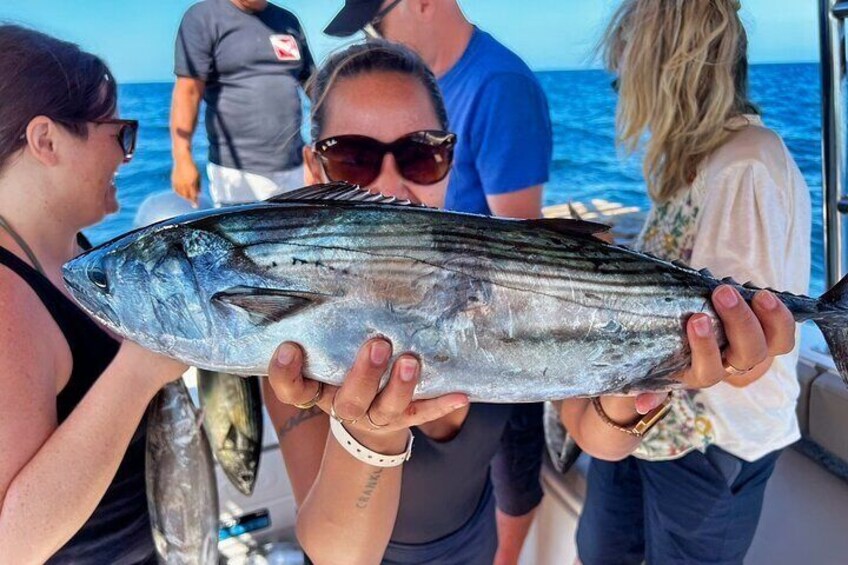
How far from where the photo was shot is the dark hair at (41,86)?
133cm

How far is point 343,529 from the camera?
48.8 inches

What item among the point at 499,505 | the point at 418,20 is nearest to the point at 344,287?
the point at 418,20

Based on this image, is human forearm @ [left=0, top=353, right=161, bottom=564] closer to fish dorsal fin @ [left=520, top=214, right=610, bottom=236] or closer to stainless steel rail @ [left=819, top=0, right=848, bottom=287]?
fish dorsal fin @ [left=520, top=214, right=610, bottom=236]

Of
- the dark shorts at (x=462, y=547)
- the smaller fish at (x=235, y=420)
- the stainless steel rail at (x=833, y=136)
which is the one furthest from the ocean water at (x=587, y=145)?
the smaller fish at (x=235, y=420)

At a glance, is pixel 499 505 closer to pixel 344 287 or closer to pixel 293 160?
pixel 344 287

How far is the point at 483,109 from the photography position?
7.09 ft

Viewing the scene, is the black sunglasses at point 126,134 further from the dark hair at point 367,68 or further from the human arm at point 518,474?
the human arm at point 518,474

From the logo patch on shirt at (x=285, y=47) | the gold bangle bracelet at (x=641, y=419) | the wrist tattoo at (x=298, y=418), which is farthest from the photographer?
the logo patch on shirt at (x=285, y=47)

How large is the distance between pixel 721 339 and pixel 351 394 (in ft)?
2.11

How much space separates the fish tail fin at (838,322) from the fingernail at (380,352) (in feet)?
2.67

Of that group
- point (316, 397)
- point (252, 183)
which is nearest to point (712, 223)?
point (316, 397)

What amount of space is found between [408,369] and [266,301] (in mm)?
235

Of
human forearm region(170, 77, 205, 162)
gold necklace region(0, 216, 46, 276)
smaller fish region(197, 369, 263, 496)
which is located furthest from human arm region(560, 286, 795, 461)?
human forearm region(170, 77, 205, 162)

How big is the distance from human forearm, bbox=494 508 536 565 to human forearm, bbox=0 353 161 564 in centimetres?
176
